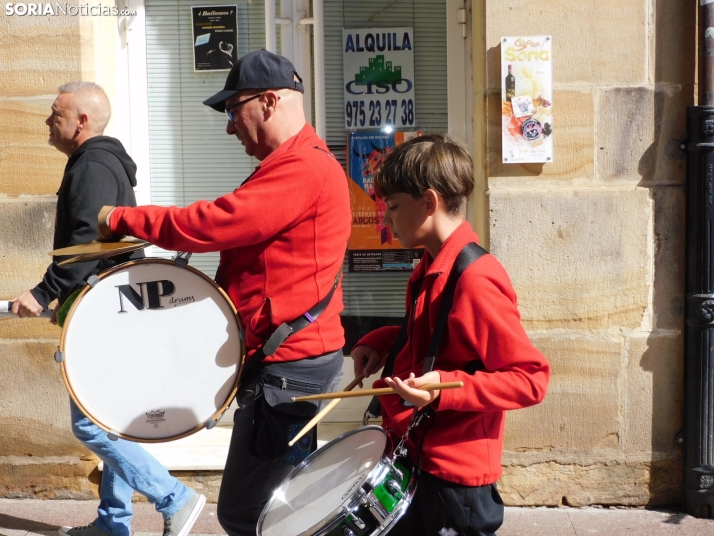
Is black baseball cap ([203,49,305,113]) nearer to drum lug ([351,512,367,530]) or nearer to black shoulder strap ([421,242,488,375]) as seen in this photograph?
black shoulder strap ([421,242,488,375])

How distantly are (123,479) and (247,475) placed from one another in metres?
1.09

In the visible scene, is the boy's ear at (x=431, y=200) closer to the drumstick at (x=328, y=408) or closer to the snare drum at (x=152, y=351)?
the drumstick at (x=328, y=408)

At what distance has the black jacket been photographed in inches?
136

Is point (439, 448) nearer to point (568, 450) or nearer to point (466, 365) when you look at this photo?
point (466, 365)

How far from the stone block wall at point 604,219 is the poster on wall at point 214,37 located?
1.45m

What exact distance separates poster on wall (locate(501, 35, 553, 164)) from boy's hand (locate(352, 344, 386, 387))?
1800 millimetres

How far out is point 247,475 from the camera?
277 cm

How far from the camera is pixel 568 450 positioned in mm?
4254

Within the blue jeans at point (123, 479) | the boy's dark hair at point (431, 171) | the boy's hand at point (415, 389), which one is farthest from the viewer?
the blue jeans at point (123, 479)

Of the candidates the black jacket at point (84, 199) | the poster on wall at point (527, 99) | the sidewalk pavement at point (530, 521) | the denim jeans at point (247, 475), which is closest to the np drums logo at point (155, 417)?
the denim jeans at point (247, 475)

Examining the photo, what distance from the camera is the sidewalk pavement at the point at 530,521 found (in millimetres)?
4043

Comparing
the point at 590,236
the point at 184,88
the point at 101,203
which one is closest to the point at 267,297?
the point at 101,203

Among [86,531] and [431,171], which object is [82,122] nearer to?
[86,531]

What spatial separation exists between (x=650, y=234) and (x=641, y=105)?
584 millimetres
